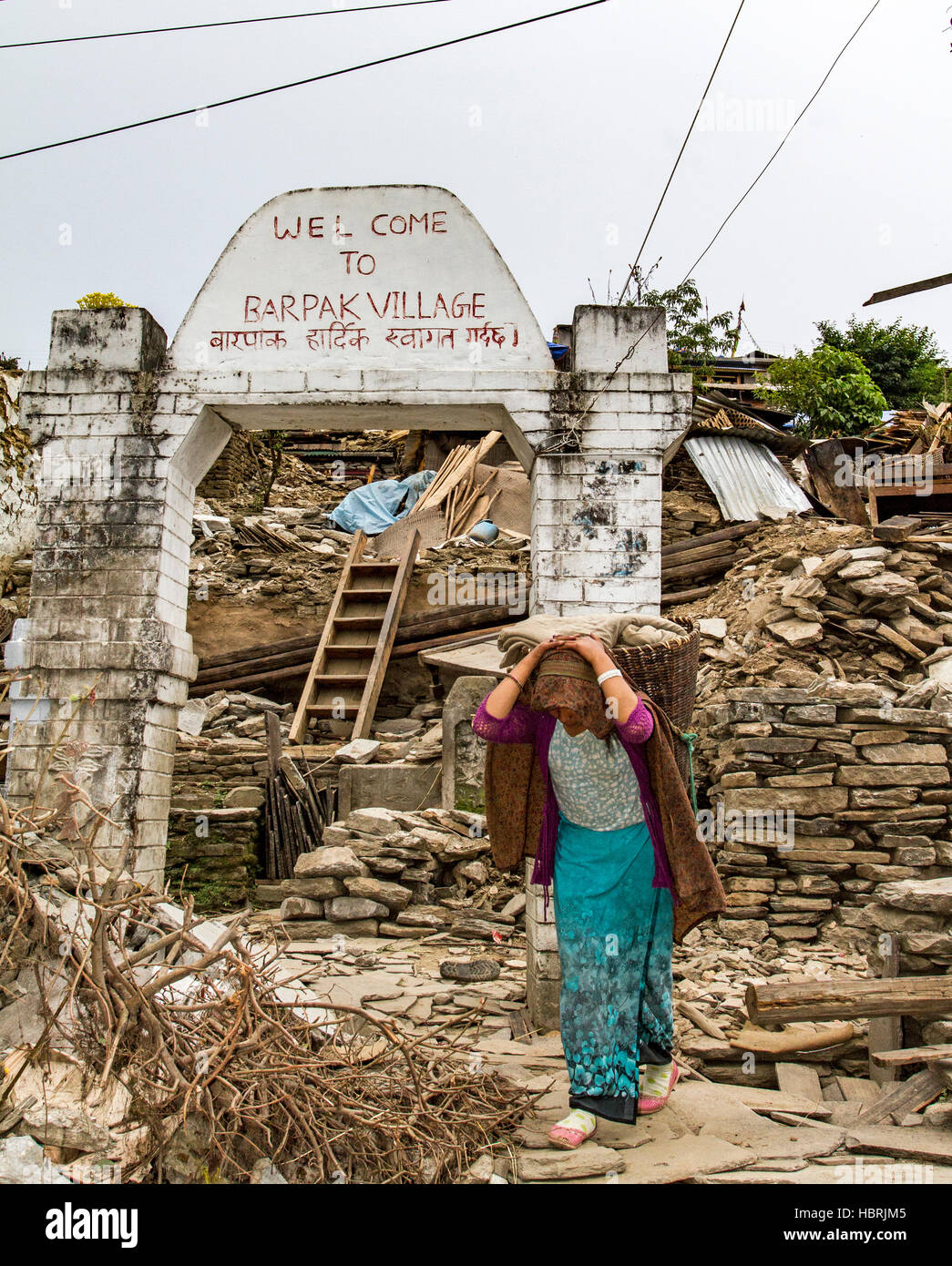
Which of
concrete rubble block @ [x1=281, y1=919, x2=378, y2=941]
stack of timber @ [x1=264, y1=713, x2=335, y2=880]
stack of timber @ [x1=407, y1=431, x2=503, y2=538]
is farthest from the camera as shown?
stack of timber @ [x1=407, y1=431, x2=503, y2=538]

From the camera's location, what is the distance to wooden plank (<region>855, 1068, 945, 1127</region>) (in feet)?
13.4

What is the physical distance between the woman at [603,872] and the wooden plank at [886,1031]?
1.18 metres

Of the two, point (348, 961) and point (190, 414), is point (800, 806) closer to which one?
point (348, 961)

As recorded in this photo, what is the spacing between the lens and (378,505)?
1592cm

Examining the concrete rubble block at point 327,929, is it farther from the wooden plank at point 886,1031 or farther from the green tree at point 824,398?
the green tree at point 824,398

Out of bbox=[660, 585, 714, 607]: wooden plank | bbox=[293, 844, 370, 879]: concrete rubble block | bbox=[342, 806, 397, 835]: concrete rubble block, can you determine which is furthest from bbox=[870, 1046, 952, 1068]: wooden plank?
bbox=[660, 585, 714, 607]: wooden plank

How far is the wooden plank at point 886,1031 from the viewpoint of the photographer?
454cm

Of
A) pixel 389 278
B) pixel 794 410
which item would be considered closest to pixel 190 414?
pixel 389 278

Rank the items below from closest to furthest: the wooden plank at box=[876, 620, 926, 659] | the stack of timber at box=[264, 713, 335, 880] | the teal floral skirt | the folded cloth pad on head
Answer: the teal floral skirt
the folded cloth pad on head
the wooden plank at box=[876, 620, 926, 659]
the stack of timber at box=[264, 713, 335, 880]

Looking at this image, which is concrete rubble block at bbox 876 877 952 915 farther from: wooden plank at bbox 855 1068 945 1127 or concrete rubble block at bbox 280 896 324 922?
concrete rubble block at bbox 280 896 324 922

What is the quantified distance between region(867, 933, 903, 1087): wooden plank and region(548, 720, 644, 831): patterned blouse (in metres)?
1.68

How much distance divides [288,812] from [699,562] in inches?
227

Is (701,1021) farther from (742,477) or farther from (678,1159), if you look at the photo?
(742,477)
